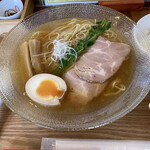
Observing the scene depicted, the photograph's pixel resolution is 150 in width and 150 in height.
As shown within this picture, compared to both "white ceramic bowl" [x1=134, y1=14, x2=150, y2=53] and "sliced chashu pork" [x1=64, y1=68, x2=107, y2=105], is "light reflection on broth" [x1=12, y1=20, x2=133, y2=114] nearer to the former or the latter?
"sliced chashu pork" [x1=64, y1=68, x2=107, y2=105]

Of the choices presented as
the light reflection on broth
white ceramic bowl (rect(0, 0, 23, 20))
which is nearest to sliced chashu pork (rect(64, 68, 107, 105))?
the light reflection on broth

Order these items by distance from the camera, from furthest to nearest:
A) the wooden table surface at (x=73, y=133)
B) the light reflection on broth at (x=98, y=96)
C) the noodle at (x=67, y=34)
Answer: the noodle at (x=67, y=34), the light reflection on broth at (x=98, y=96), the wooden table surface at (x=73, y=133)

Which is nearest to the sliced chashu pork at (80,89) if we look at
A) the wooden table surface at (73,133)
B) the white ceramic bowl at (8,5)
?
the wooden table surface at (73,133)

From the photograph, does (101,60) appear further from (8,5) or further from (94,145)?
(8,5)

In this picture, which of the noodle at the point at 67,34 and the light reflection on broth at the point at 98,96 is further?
the noodle at the point at 67,34

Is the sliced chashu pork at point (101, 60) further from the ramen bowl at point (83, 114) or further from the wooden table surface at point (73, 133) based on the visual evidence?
the wooden table surface at point (73, 133)

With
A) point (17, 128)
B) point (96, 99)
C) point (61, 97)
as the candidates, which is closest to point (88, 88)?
point (96, 99)
